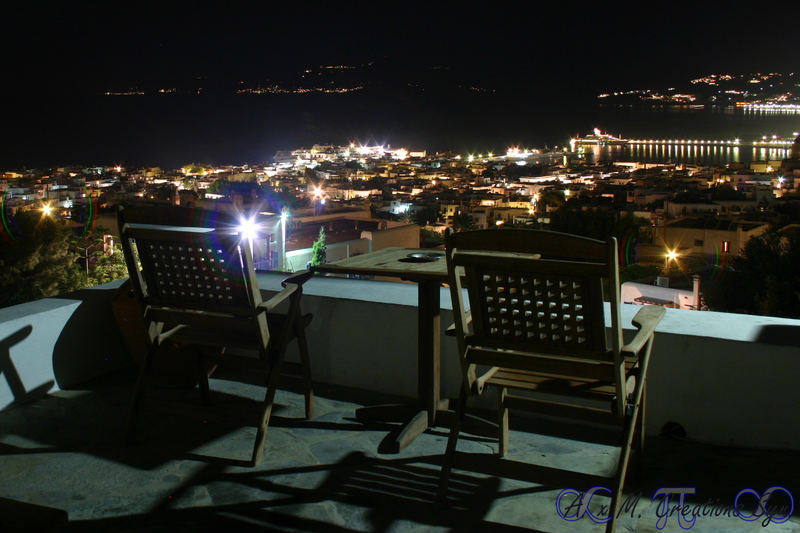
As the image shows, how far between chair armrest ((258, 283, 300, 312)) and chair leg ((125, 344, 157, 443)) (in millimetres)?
487

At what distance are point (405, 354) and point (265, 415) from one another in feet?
2.62

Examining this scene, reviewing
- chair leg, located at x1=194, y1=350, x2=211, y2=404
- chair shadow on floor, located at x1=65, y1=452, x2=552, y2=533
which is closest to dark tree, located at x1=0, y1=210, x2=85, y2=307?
chair leg, located at x1=194, y1=350, x2=211, y2=404

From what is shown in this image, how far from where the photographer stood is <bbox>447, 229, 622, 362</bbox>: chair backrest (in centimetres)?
170

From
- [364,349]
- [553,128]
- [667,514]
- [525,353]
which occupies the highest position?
[553,128]

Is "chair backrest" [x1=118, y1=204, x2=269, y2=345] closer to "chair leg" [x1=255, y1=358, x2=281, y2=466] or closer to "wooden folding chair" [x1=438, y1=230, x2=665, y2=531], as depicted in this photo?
"chair leg" [x1=255, y1=358, x2=281, y2=466]

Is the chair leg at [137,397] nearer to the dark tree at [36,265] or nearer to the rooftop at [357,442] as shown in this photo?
the rooftop at [357,442]

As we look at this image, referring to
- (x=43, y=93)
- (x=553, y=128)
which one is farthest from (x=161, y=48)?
(x=553, y=128)

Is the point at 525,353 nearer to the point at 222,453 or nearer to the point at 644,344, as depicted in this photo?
the point at 644,344

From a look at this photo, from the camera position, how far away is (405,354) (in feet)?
9.71

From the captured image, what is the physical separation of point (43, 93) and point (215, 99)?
2823 cm

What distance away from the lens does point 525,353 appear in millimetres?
1919

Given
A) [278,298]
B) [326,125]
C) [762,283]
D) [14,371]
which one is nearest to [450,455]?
[278,298]

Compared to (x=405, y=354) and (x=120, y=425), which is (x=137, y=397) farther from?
(x=405, y=354)

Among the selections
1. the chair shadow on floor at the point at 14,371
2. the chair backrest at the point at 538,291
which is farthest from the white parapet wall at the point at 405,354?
the chair backrest at the point at 538,291
